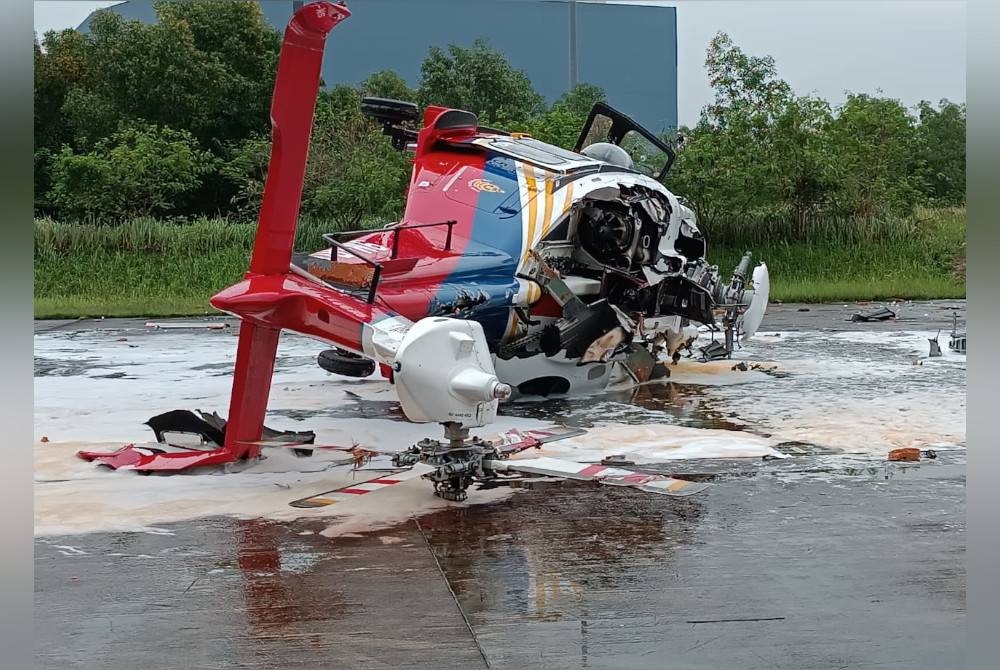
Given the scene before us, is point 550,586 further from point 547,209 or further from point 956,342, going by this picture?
point 956,342

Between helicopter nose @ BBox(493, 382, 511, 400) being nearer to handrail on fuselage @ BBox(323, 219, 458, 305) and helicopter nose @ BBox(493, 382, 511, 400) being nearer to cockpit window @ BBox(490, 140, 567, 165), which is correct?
handrail on fuselage @ BBox(323, 219, 458, 305)

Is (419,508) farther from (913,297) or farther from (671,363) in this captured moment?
(913,297)

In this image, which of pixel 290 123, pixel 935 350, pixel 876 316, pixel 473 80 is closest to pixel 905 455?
pixel 290 123

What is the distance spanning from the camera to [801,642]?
4969 mm

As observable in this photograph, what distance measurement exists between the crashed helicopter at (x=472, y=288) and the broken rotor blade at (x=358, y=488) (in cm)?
3

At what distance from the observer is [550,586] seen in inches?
229

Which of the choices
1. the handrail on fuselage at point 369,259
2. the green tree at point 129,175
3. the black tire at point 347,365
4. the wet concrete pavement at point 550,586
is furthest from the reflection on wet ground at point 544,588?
the green tree at point 129,175

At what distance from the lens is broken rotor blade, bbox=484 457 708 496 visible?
7.77 metres

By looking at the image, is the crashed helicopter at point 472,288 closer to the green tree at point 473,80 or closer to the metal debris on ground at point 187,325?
the metal debris on ground at point 187,325

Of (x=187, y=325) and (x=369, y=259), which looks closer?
(x=369, y=259)

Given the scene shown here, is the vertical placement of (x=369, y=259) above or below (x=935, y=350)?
above

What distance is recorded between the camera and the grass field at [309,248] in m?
25.5

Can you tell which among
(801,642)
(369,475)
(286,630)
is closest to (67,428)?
(369,475)

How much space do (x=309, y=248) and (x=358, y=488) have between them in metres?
19.7
